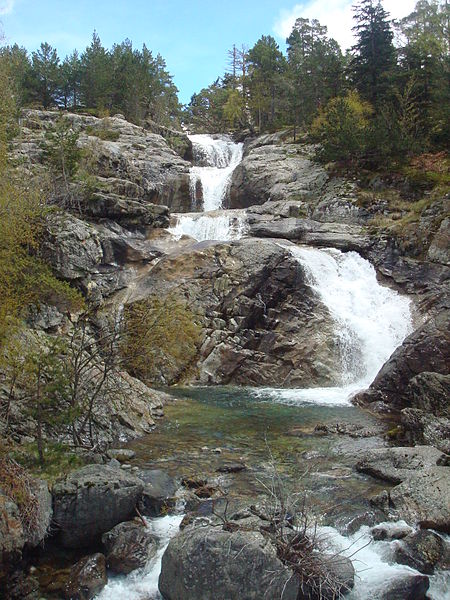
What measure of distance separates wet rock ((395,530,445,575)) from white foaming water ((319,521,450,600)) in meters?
0.10

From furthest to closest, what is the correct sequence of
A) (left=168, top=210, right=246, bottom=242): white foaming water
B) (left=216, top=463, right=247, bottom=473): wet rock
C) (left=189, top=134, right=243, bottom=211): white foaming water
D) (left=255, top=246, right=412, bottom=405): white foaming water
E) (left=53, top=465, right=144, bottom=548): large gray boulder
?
(left=189, top=134, right=243, bottom=211): white foaming water
(left=168, top=210, right=246, bottom=242): white foaming water
(left=255, top=246, right=412, bottom=405): white foaming water
(left=216, top=463, right=247, bottom=473): wet rock
(left=53, top=465, right=144, bottom=548): large gray boulder

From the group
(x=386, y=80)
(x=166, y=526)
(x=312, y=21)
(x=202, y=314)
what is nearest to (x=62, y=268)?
(x=202, y=314)

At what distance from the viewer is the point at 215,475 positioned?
10477 mm

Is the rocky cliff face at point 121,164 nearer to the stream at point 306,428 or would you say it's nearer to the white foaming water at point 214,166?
the white foaming water at point 214,166

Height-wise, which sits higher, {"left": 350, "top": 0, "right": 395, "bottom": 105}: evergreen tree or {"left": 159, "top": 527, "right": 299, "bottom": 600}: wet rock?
{"left": 350, "top": 0, "right": 395, "bottom": 105}: evergreen tree

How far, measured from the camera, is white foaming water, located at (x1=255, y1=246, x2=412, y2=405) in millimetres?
20311

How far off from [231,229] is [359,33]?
2409 centimetres

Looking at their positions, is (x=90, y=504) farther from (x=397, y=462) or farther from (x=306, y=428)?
(x=306, y=428)

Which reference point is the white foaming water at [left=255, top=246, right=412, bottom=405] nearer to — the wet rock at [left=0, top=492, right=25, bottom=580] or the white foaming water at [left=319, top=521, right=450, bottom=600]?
the white foaming water at [left=319, top=521, right=450, bottom=600]

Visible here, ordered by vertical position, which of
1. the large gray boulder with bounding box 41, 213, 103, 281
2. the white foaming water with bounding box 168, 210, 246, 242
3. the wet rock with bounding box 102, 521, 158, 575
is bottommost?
the wet rock with bounding box 102, 521, 158, 575

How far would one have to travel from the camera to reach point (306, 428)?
1441 centimetres

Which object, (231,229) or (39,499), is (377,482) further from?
(231,229)

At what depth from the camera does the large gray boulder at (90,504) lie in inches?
309

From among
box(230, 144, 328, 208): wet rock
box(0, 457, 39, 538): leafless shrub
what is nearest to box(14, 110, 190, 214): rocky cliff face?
box(230, 144, 328, 208): wet rock
